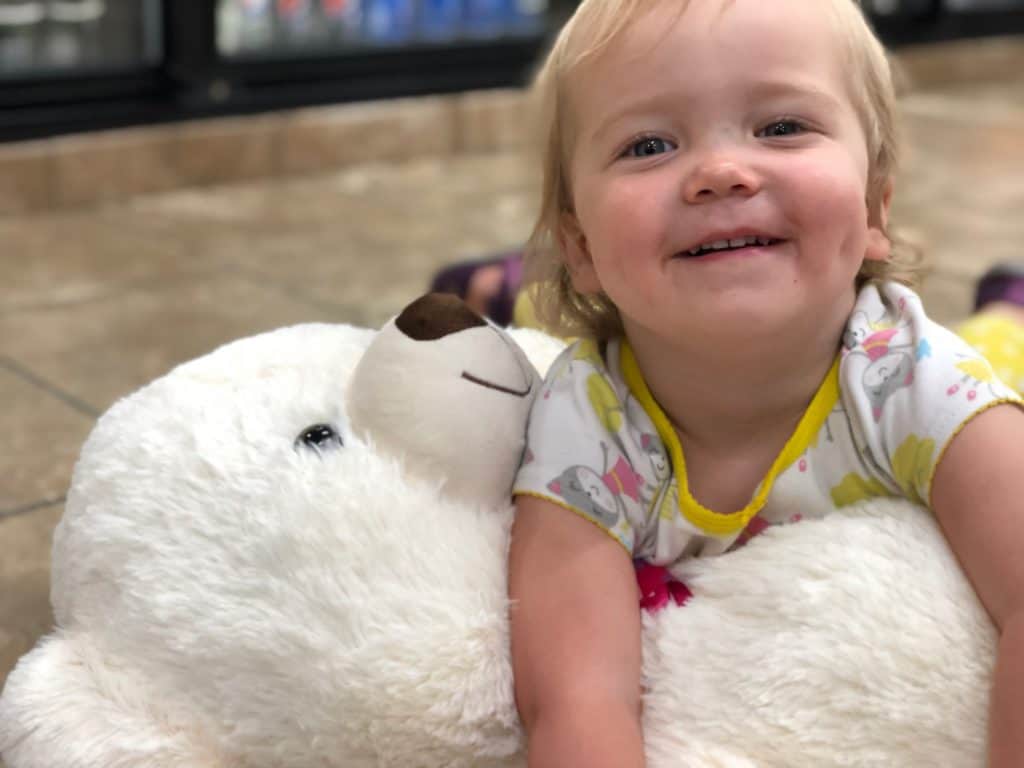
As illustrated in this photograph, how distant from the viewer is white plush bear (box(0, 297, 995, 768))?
0.64 m

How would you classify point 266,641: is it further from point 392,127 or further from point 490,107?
point 490,107

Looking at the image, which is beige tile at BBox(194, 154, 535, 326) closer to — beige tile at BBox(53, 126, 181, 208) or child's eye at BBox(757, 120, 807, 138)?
beige tile at BBox(53, 126, 181, 208)

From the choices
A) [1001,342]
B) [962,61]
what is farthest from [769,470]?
[962,61]

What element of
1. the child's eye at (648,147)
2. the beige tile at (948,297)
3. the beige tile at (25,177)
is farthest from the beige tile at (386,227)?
the child's eye at (648,147)

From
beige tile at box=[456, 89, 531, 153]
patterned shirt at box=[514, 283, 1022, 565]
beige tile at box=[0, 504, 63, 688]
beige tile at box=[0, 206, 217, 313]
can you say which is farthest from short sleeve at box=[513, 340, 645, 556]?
beige tile at box=[456, 89, 531, 153]

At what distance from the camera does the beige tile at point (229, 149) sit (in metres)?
2.28

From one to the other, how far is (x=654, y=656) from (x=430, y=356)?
0.64 ft

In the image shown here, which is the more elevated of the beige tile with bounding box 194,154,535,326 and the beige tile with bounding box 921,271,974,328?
the beige tile with bounding box 921,271,974,328

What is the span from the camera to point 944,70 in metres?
3.65

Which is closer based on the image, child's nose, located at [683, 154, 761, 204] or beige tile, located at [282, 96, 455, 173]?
child's nose, located at [683, 154, 761, 204]

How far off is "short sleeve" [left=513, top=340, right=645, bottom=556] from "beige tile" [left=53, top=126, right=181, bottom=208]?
1.57m

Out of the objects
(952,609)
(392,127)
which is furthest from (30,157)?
(952,609)

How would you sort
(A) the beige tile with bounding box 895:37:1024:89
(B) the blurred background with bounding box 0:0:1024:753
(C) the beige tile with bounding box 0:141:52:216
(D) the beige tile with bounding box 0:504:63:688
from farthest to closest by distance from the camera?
(A) the beige tile with bounding box 895:37:1024:89, (C) the beige tile with bounding box 0:141:52:216, (B) the blurred background with bounding box 0:0:1024:753, (D) the beige tile with bounding box 0:504:63:688

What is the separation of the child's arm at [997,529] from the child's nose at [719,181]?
158 millimetres
